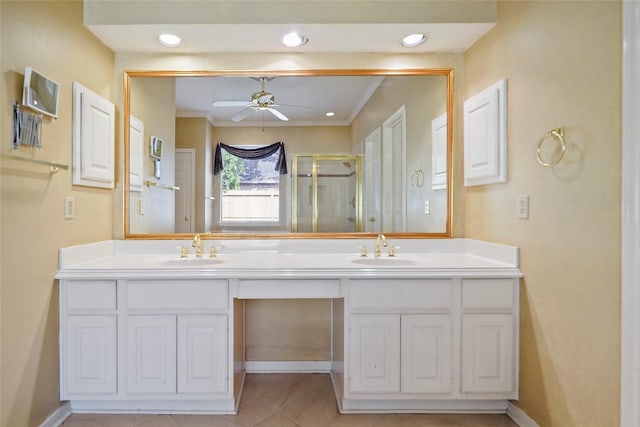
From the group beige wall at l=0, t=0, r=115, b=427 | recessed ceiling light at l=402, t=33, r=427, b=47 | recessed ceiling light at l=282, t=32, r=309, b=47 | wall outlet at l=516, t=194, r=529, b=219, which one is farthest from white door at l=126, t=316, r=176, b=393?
recessed ceiling light at l=402, t=33, r=427, b=47

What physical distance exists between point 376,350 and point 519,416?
81cm

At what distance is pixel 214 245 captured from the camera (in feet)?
7.54

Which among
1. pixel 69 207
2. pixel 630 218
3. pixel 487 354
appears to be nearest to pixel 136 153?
pixel 69 207

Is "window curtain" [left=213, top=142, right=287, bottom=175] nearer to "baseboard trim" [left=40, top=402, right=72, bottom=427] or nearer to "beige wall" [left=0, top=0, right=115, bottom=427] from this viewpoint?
"beige wall" [left=0, top=0, right=115, bottom=427]

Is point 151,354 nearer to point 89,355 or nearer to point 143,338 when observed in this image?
point 143,338

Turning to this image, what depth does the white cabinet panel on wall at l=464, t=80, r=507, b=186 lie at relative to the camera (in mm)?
1877

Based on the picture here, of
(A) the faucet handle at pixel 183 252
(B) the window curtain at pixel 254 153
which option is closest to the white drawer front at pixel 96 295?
(A) the faucet handle at pixel 183 252

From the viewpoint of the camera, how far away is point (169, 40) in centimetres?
209

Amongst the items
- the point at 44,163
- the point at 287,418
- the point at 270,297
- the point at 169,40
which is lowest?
the point at 287,418

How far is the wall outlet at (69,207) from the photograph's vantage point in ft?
5.91

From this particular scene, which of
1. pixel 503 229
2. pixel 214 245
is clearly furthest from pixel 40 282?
pixel 503 229

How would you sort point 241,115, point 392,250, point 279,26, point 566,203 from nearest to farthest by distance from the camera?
1. point 566,203
2. point 279,26
3. point 392,250
4. point 241,115

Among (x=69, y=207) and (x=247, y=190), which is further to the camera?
(x=247, y=190)

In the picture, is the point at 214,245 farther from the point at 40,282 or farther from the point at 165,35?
the point at 165,35
